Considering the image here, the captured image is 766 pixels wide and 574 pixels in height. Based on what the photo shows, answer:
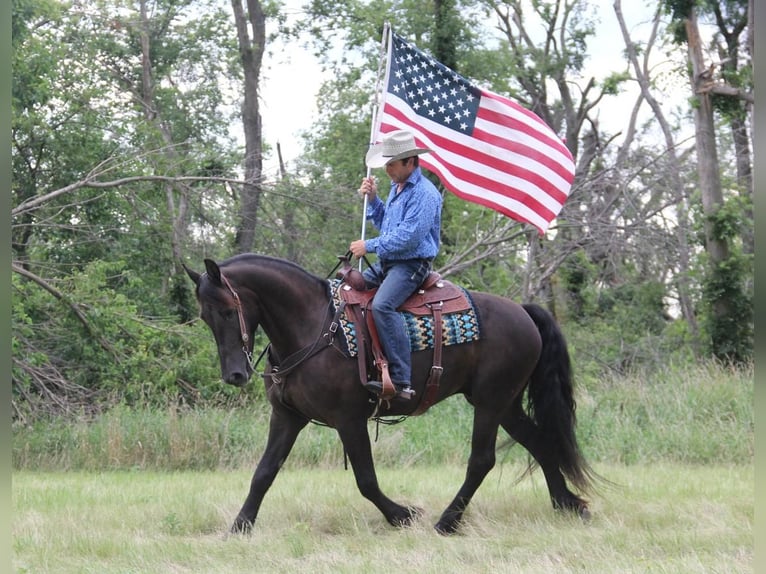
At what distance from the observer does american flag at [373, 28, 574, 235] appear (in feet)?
26.3

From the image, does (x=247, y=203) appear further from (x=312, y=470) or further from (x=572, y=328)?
(x=572, y=328)

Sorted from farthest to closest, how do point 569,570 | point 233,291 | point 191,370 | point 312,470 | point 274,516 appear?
point 191,370 → point 312,470 → point 274,516 → point 233,291 → point 569,570

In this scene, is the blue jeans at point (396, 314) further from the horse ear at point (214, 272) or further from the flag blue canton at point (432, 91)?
the flag blue canton at point (432, 91)

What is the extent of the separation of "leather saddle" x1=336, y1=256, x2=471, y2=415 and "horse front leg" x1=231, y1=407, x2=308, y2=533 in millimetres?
804

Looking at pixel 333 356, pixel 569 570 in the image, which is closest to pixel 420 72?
pixel 333 356

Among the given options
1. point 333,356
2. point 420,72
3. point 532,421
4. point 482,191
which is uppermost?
point 420,72

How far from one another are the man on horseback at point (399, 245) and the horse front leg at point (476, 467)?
2.93 ft

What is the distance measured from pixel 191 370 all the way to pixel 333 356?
9.18 m

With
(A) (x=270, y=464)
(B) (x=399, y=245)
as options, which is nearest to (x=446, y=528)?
(A) (x=270, y=464)

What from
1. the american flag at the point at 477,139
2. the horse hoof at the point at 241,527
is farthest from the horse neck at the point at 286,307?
the american flag at the point at 477,139

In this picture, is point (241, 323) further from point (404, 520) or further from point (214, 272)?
point (404, 520)

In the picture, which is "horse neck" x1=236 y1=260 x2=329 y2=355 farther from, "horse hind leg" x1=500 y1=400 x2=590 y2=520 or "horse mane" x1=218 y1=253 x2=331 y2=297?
"horse hind leg" x1=500 y1=400 x2=590 y2=520

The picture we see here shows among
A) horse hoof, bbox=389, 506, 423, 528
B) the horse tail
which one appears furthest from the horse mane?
the horse tail

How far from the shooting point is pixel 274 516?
7344 mm
